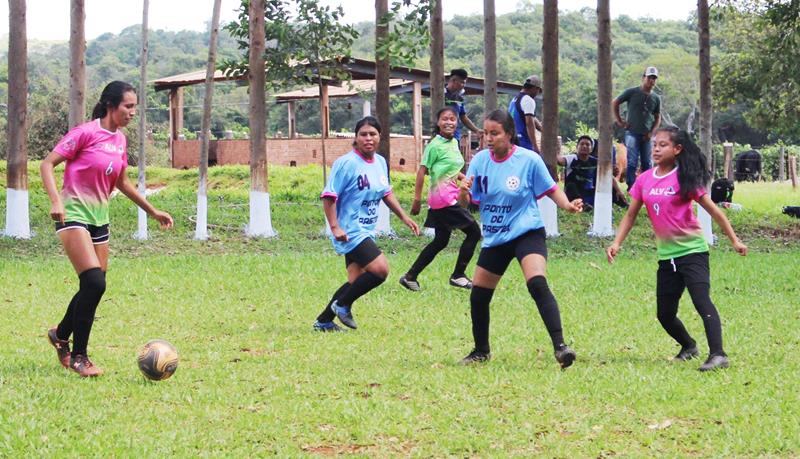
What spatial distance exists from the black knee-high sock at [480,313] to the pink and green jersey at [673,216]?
52.7 inches

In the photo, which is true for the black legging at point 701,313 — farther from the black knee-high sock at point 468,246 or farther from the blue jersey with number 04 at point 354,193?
the black knee-high sock at point 468,246

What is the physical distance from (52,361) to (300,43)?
1388 cm

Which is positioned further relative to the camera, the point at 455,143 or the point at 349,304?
the point at 455,143

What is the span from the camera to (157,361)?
314 inches

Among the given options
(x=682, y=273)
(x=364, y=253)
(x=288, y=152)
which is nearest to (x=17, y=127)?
(x=364, y=253)

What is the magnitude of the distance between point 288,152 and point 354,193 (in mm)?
26047

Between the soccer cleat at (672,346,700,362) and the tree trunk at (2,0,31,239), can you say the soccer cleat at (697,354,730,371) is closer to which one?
the soccer cleat at (672,346,700,362)

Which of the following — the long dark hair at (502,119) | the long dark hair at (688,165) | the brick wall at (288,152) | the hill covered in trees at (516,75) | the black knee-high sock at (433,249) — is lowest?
the black knee-high sock at (433,249)

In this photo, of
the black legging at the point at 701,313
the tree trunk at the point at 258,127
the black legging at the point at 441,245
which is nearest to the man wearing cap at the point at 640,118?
the tree trunk at the point at 258,127

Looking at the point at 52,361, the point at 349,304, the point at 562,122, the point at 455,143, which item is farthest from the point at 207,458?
the point at 562,122

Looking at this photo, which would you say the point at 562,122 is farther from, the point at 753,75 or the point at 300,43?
the point at 300,43

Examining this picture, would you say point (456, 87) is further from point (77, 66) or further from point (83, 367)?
point (83, 367)

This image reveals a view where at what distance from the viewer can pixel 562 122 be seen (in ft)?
219

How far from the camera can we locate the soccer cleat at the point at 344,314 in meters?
10.5
